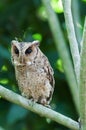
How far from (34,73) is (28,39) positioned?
775 mm

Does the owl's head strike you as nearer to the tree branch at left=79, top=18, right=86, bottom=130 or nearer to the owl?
the owl

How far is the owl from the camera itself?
3.49 m

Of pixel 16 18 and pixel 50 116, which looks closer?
pixel 50 116

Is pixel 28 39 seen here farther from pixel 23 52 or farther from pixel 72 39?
pixel 72 39

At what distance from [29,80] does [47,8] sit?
1.66 ft

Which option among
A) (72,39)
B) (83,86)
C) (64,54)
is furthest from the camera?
(64,54)

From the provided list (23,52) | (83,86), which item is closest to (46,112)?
(83,86)

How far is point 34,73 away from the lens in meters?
3.72

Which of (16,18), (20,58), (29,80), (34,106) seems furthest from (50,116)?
(16,18)

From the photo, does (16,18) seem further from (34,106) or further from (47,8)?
(34,106)

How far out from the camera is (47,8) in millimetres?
3613

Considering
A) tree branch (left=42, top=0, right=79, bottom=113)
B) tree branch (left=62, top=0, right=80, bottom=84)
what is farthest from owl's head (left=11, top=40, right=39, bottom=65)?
tree branch (left=62, top=0, right=80, bottom=84)

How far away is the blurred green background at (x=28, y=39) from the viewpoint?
442cm

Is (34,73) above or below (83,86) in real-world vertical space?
below
